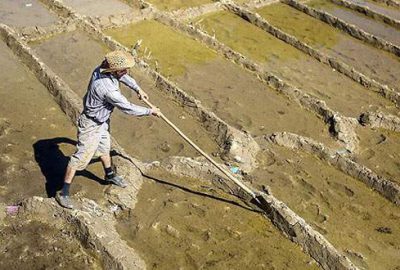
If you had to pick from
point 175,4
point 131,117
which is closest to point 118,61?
point 131,117

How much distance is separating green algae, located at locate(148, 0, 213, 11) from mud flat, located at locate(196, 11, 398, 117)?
0.79 metres

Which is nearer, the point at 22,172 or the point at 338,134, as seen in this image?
the point at 22,172

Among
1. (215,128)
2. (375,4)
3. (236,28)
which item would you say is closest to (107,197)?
(215,128)

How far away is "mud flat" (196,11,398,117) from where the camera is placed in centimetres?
995

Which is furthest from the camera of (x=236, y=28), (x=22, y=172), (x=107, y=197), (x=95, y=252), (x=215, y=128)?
(x=236, y=28)

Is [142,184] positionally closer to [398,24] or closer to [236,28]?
[236,28]

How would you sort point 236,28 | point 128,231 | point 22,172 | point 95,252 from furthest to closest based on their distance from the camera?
point 236,28 < point 22,172 < point 128,231 < point 95,252

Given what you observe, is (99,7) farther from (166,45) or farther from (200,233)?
(200,233)

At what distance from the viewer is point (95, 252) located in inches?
216

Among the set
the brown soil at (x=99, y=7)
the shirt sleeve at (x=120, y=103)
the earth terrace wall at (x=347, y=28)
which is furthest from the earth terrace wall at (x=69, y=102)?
the earth terrace wall at (x=347, y=28)

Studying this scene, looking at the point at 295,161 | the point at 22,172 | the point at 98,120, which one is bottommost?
the point at 22,172

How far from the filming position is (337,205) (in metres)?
6.86

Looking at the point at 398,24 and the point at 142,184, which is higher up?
the point at 398,24

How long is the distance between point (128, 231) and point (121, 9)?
896 cm
